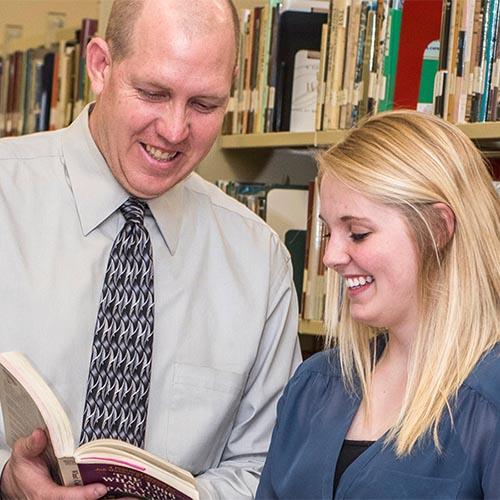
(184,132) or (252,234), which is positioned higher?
(184,132)

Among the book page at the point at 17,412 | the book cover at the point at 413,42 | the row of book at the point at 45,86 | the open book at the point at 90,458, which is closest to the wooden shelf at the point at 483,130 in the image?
the book cover at the point at 413,42

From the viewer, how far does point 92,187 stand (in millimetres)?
1985

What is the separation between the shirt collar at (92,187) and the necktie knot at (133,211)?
13 mm

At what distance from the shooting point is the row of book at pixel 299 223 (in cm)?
266

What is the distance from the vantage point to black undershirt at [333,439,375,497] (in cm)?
170

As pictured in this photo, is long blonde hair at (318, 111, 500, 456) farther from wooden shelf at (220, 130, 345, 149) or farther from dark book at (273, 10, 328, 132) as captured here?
dark book at (273, 10, 328, 132)

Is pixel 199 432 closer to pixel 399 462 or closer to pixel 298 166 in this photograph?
pixel 399 462

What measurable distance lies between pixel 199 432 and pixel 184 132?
21.8 inches

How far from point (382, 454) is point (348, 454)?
90 mm

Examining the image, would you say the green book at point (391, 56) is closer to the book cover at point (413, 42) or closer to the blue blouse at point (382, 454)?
the book cover at point (413, 42)

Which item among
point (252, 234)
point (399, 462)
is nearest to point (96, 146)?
point (252, 234)

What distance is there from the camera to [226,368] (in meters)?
2.04

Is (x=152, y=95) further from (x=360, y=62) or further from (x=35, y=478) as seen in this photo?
(x=360, y=62)

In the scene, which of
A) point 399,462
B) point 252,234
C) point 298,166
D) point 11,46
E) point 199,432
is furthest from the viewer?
point 11,46
